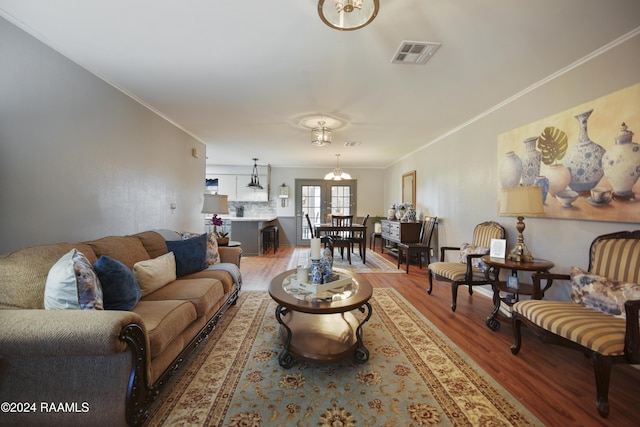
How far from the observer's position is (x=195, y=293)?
7.13ft

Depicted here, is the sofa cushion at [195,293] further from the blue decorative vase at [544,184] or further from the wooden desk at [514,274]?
the blue decorative vase at [544,184]

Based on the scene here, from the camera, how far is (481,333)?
252 centimetres

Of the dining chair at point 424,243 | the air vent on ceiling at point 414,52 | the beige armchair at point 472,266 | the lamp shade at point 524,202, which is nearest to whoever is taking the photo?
the air vent on ceiling at point 414,52

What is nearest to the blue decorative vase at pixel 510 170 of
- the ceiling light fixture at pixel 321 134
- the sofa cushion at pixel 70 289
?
the ceiling light fixture at pixel 321 134

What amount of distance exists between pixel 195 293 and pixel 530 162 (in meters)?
3.69

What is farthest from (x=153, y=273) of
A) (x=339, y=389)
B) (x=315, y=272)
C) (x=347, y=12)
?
(x=347, y=12)

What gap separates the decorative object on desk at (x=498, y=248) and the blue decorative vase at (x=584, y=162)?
0.80 m

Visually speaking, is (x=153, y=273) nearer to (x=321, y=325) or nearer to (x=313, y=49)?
(x=321, y=325)

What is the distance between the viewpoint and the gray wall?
6.02ft

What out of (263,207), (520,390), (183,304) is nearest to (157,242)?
(183,304)

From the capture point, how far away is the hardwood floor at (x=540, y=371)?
5.03ft

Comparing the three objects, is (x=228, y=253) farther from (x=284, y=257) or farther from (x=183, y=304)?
(x=284, y=257)

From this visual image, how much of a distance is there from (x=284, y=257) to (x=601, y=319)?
546 centimetres

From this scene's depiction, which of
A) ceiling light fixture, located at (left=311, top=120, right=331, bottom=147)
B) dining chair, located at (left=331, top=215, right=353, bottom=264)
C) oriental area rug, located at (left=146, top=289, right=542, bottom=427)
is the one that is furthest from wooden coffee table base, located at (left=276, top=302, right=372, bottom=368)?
dining chair, located at (left=331, top=215, right=353, bottom=264)
